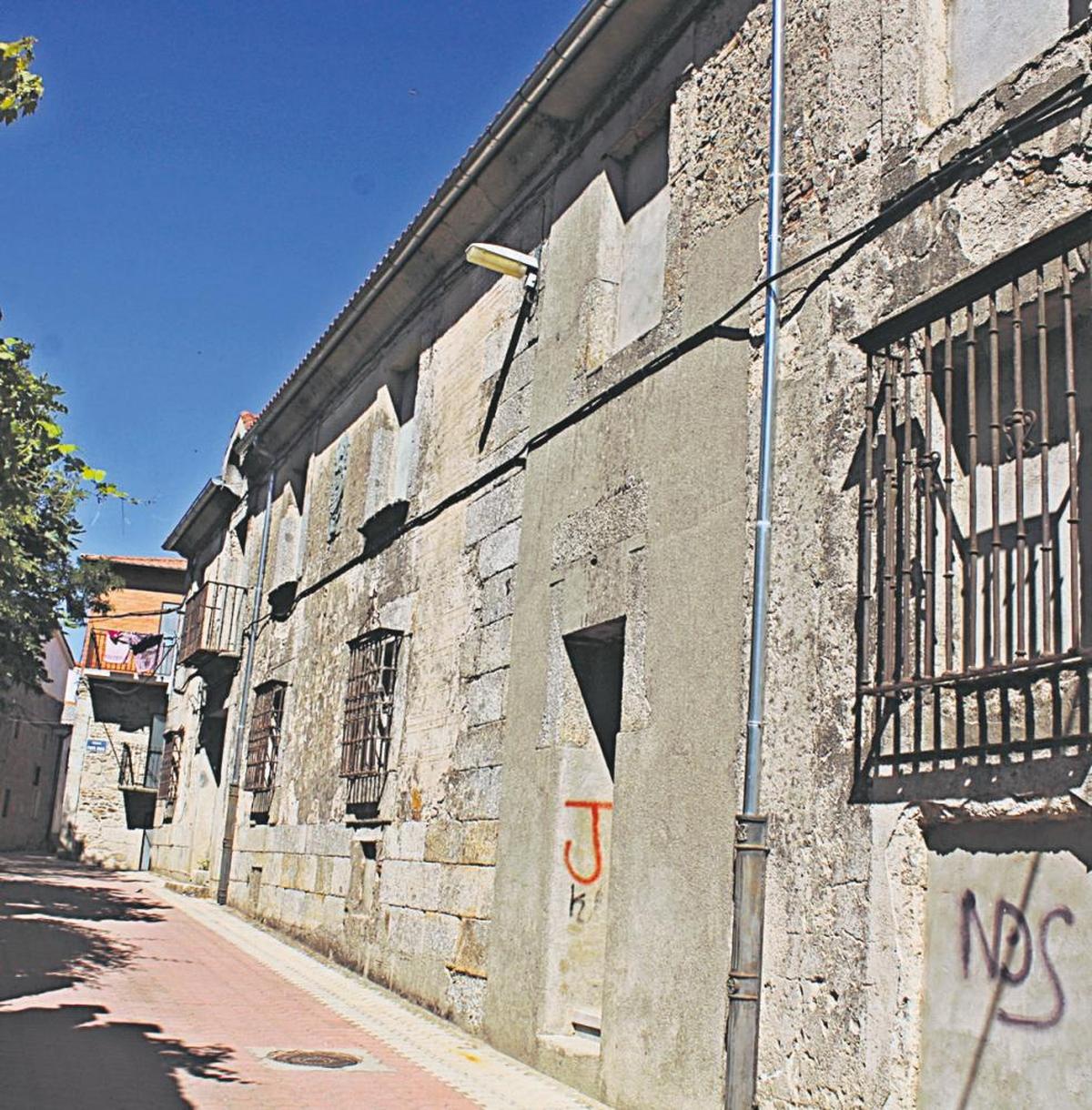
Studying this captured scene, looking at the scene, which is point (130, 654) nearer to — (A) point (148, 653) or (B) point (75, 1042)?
(A) point (148, 653)

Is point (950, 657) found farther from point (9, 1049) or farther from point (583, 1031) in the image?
point (9, 1049)

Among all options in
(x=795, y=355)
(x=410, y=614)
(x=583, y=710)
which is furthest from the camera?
(x=410, y=614)

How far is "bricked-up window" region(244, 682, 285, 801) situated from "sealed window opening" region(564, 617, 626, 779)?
6856mm

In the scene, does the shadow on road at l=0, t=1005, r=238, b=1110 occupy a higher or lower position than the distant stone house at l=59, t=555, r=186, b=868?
lower

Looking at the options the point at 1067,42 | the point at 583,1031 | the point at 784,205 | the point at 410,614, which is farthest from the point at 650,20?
the point at 583,1031

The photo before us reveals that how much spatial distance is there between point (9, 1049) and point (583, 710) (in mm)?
3394

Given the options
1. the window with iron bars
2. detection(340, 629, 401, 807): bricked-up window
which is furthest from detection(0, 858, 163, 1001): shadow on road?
the window with iron bars

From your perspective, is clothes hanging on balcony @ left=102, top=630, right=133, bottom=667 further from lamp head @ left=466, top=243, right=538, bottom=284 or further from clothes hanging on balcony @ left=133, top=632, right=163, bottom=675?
lamp head @ left=466, top=243, right=538, bottom=284

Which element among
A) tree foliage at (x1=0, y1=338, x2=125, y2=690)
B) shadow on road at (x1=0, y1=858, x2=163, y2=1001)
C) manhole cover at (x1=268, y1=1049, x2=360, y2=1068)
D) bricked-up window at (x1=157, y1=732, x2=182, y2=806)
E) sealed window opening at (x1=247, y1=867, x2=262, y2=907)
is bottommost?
manhole cover at (x1=268, y1=1049, x2=360, y2=1068)

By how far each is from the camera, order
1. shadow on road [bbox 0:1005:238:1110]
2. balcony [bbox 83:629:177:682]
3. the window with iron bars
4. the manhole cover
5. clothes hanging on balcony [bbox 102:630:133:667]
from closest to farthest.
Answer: the window with iron bars → shadow on road [bbox 0:1005:238:1110] → the manhole cover → balcony [bbox 83:629:177:682] → clothes hanging on balcony [bbox 102:630:133:667]

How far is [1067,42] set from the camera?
15.8 ft

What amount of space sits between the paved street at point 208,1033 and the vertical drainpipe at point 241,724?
8.50 feet

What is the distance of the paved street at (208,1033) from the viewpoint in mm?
6277

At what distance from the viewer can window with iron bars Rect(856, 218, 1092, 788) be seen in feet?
14.2
